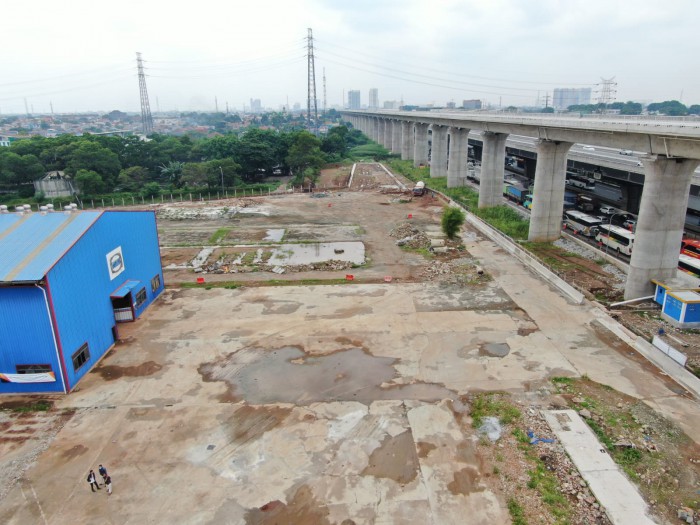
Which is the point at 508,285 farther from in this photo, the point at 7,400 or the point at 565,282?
the point at 7,400

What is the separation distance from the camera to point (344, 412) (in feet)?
62.4

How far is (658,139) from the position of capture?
27.7 m

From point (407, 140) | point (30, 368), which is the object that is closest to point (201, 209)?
point (30, 368)

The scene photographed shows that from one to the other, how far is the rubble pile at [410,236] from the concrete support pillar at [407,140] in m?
65.1

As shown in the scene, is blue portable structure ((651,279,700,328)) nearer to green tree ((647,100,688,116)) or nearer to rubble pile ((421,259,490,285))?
rubble pile ((421,259,490,285))

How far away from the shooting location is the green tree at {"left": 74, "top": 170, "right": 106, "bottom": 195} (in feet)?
239

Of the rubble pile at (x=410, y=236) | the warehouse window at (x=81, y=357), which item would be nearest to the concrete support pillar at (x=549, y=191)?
the rubble pile at (x=410, y=236)

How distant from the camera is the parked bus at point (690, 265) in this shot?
109 ft

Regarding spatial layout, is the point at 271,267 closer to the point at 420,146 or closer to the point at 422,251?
the point at 422,251

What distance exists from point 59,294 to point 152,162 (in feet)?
249

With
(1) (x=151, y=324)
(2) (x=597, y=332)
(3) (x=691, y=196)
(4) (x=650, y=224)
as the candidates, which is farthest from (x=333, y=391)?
(3) (x=691, y=196)

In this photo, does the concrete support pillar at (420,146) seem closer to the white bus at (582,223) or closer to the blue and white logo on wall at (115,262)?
the white bus at (582,223)

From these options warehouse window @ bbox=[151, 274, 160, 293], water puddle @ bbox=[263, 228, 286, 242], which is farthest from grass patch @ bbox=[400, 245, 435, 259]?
warehouse window @ bbox=[151, 274, 160, 293]

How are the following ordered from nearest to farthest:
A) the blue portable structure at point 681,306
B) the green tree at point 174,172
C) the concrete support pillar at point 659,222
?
1. the blue portable structure at point 681,306
2. the concrete support pillar at point 659,222
3. the green tree at point 174,172
